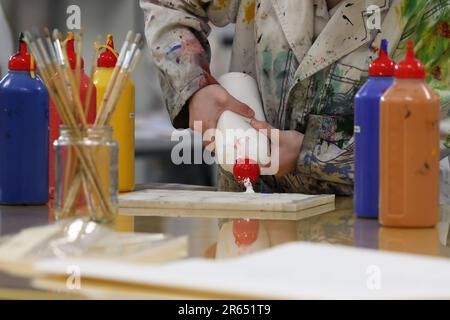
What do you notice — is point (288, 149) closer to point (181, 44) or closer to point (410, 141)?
point (181, 44)

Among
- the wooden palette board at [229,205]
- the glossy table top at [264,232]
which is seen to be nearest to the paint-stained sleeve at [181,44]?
the wooden palette board at [229,205]

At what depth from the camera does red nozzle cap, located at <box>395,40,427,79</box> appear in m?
1.33

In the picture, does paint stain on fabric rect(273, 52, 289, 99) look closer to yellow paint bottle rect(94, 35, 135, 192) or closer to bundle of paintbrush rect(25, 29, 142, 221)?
yellow paint bottle rect(94, 35, 135, 192)

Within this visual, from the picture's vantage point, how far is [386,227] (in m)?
1.38

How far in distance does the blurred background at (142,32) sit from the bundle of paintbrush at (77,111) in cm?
283

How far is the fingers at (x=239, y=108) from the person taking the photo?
189 cm

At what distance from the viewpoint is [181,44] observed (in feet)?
6.75

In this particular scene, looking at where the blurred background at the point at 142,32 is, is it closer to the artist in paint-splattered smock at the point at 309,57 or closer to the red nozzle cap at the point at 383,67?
the artist in paint-splattered smock at the point at 309,57

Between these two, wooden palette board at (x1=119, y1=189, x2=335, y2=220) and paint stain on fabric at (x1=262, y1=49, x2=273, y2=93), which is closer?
wooden palette board at (x1=119, y1=189, x2=335, y2=220)

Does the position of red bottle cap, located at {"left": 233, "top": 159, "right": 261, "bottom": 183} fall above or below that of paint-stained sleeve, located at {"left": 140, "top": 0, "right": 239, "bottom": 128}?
below

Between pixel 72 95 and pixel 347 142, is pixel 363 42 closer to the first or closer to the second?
pixel 347 142

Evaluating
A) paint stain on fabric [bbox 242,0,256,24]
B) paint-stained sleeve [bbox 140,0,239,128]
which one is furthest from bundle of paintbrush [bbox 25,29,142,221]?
paint stain on fabric [bbox 242,0,256,24]

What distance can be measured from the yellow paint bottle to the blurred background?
2426mm
